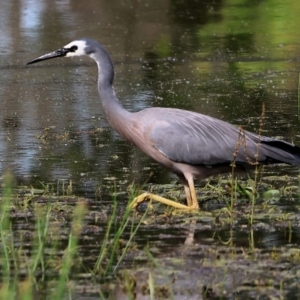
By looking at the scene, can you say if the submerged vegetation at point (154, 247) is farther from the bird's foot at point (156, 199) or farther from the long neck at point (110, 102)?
the long neck at point (110, 102)

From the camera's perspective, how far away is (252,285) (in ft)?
17.2

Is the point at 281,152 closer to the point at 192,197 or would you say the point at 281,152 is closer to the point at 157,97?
the point at 192,197

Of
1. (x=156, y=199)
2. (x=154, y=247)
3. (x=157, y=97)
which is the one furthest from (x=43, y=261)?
(x=157, y=97)

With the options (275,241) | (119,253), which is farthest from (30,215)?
(275,241)

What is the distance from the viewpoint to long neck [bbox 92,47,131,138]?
7480mm

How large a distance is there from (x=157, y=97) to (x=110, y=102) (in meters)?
4.58

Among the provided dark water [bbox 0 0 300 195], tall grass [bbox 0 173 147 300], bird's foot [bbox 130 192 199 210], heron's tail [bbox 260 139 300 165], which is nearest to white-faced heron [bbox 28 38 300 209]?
heron's tail [bbox 260 139 300 165]

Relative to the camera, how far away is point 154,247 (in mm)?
6059

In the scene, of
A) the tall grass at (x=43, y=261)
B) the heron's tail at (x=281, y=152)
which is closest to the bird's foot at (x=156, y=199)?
the heron's tail at (x=281, y=152)

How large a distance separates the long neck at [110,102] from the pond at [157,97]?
455 mm

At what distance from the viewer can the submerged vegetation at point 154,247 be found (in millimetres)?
5160

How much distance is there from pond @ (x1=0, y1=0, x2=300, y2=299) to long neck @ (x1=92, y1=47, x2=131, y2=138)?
455 mm

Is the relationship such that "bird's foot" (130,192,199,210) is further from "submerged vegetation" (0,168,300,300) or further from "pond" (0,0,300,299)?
"pond" (0,0,300,299)

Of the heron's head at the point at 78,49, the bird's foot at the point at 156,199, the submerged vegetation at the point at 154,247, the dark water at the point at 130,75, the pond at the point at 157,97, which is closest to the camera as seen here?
the submerged vegetation at the point at 154,247
